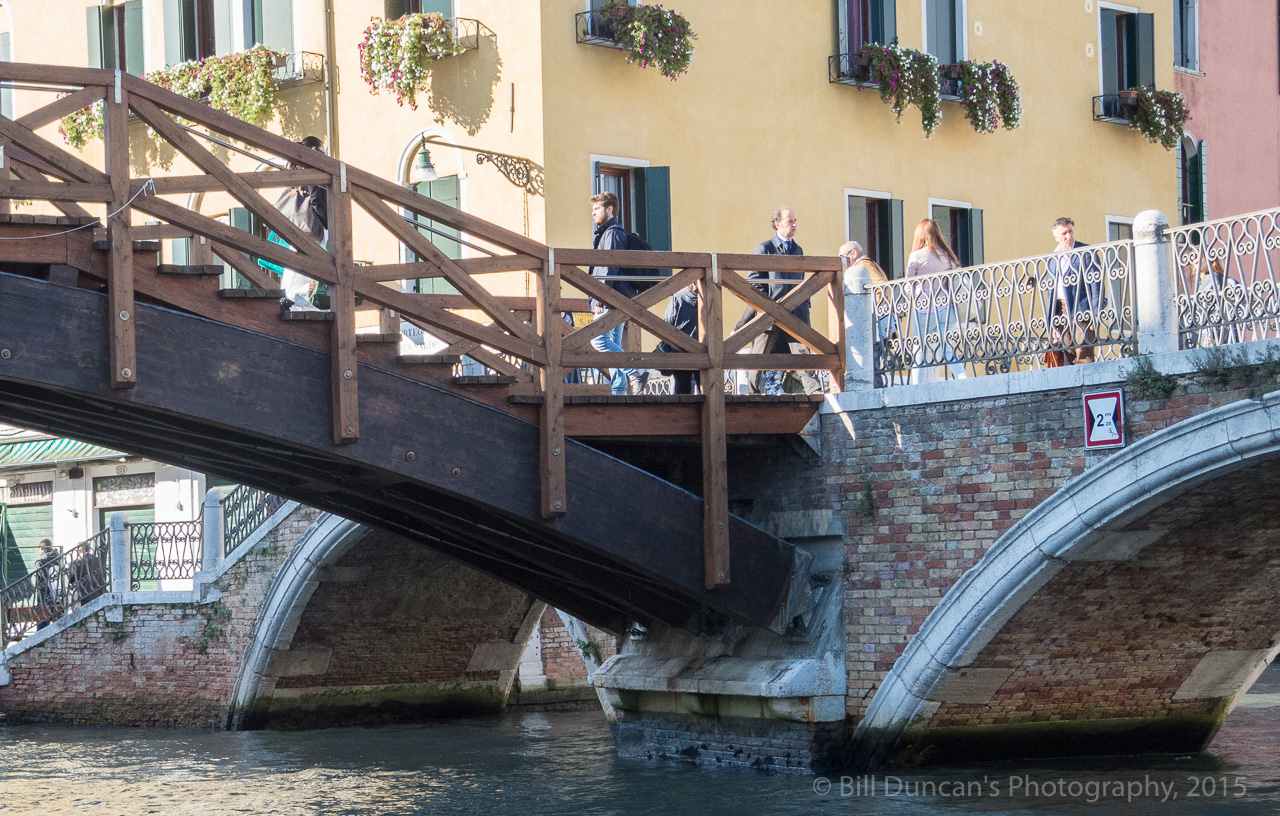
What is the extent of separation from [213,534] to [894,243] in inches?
248

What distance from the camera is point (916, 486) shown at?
380 inches

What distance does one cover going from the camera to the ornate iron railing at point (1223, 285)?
8.09 meters

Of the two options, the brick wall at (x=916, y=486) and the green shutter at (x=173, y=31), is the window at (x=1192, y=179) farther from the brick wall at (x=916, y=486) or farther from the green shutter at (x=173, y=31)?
the green shutter at (x=173, y=31)

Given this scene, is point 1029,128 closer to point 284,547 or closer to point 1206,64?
point 1206,64

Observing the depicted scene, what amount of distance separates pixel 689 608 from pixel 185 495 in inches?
388

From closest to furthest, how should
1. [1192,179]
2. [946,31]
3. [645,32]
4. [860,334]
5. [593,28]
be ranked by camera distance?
[860,334] → [645,32] → [593,28] → [946,31] → [1192,179]

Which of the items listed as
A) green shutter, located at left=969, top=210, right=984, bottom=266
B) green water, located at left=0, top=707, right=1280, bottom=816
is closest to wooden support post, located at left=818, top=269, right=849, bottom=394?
green water, located at left=0, top=707, right=1280, bottom=816

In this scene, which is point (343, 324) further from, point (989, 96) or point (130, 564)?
point (130, 564)

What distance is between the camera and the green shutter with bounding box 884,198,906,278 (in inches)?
579

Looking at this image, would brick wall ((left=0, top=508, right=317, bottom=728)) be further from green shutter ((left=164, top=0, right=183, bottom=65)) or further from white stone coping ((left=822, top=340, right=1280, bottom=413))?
white stone coping ((left=822, top=340, right=1280, bottom=413))

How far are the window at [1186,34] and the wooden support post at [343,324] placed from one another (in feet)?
41.6

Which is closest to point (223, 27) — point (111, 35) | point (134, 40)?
point (134, 40)

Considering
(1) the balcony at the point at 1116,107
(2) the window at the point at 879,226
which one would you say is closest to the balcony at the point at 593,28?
(2) the window at the point at 879,226

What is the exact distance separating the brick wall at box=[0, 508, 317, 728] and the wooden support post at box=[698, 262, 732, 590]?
5639mm
